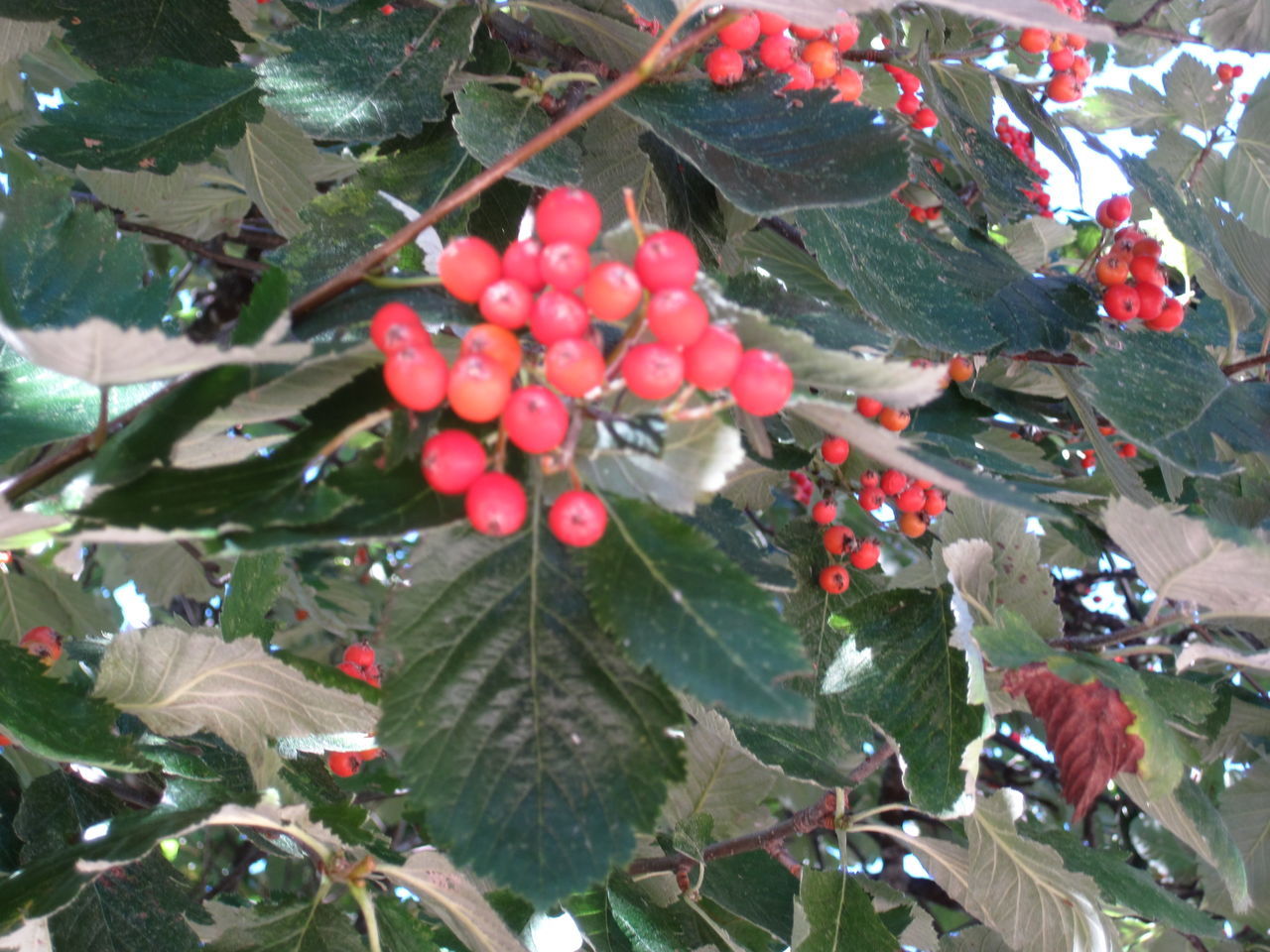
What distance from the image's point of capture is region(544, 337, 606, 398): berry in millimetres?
882

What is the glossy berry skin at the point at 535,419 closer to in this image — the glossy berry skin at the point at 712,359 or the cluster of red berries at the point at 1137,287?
the glossy berry skin at the point at 712,359

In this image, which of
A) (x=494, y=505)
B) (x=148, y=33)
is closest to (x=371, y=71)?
(x=148, y=33)

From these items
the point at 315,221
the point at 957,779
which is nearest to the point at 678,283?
the point at 315,221

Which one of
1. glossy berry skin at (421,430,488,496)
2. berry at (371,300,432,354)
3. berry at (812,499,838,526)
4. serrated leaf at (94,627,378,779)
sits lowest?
berry at (812,499,838,526)

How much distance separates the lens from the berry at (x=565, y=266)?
92 centimetres

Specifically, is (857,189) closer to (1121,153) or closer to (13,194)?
(1121,153)

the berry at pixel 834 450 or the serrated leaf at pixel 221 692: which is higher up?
the serrated leaf at pixel 221 692

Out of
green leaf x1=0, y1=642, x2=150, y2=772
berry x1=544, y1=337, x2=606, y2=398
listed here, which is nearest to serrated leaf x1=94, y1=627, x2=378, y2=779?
green leaf x1=0, y1=642, x2=150, y2=772

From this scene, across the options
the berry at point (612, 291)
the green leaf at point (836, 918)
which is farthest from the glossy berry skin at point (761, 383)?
the green leaf at point (836, 918)

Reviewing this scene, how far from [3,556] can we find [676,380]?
204 cm

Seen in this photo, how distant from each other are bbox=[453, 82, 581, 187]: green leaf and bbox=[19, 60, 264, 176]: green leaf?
630 mm

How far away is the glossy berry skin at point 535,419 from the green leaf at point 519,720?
Result: 0.57 ft

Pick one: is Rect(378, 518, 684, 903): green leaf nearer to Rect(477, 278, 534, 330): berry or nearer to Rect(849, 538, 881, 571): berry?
Rect(477, 278, 534, 330): berry

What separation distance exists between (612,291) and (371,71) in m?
0.96
